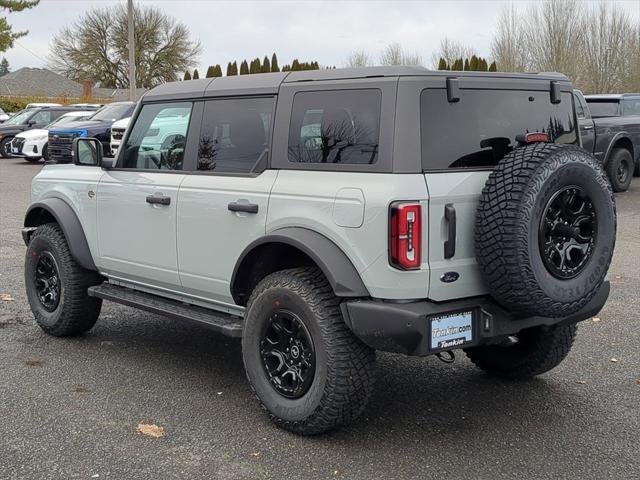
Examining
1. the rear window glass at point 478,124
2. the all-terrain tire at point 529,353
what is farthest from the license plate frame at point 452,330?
the all-terrain tire at point 529,353

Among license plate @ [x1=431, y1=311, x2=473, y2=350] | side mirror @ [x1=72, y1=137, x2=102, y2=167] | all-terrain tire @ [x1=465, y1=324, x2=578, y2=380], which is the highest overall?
side mirror @ [x1=72, y1=137, x2=102, y2=167]

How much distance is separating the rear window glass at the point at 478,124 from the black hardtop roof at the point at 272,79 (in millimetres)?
109

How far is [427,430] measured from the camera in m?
4.35

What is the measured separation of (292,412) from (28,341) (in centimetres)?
272

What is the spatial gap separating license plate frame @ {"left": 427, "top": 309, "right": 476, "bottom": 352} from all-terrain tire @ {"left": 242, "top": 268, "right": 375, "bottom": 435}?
40cm

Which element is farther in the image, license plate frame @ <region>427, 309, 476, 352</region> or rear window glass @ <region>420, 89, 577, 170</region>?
rear window glass @ <region>420, 89, 577, 170</region>

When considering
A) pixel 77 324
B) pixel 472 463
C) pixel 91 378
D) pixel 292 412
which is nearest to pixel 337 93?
pixel 292 412

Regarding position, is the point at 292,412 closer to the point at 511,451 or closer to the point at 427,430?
the point at 427,430

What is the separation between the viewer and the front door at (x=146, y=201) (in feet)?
16.7

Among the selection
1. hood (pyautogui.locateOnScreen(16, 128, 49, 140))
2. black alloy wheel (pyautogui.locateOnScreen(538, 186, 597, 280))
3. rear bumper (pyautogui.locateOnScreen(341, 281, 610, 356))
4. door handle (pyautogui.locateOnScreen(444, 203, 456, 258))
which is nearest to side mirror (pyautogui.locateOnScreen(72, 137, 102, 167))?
rear bumper (pyautogui.locateOnScreen(341, 281, 610, 356))

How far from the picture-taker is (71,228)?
5.85 m

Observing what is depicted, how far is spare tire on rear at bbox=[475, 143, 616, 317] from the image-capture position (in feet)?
12.4

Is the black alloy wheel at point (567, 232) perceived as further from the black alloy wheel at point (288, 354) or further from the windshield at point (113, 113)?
the windshield at point (113, 113)

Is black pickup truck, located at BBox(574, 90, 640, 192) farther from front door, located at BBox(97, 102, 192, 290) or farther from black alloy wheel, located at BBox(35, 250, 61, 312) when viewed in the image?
black alloy wheel, located at BBox(35, 250, 61, 312)
